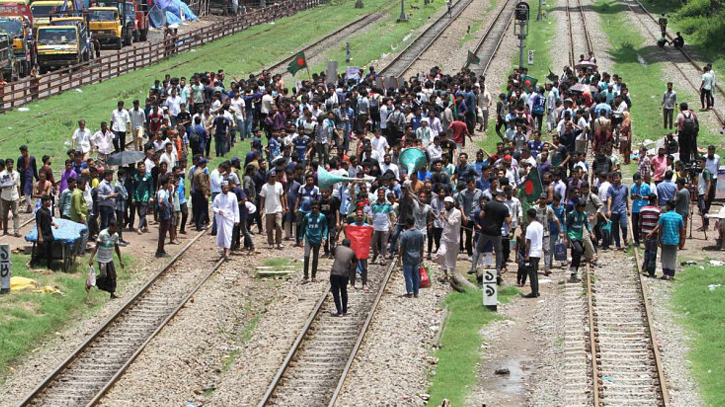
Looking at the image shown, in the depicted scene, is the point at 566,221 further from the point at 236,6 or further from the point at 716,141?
the point at 236,6

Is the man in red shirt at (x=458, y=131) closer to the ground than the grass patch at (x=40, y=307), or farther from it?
farther from it

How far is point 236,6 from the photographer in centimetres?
7969

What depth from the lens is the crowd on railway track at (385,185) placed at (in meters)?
21.5

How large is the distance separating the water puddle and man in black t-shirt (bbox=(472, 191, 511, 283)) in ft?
12.1

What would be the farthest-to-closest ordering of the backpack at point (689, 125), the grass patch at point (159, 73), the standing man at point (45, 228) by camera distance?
1. the grass patch at point (159, 73)
2. the backpack at point (689, 125)
3. the standing man at point (45, 228)

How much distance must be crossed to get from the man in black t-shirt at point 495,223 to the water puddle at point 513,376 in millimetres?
3684

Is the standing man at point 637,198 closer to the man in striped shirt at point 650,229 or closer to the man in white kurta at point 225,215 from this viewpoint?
the man in striped shirt at point 650,229

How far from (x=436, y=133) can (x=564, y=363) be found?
12068 mm

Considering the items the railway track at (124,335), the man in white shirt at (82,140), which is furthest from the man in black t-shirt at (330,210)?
the man in white shirt at (82,140)

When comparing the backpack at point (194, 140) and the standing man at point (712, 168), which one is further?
the backpack at point (194, 140)

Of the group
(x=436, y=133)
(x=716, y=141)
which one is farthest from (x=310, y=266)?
(x=716, y=141)

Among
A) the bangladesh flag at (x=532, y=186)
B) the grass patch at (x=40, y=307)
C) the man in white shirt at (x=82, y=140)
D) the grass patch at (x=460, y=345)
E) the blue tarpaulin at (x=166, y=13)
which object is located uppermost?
the bangladesh flag at (x=532, y=186)

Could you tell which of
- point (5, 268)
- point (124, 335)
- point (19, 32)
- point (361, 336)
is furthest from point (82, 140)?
point (19, 32)

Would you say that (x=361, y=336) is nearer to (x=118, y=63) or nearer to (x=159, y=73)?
(x=159, y=73)
